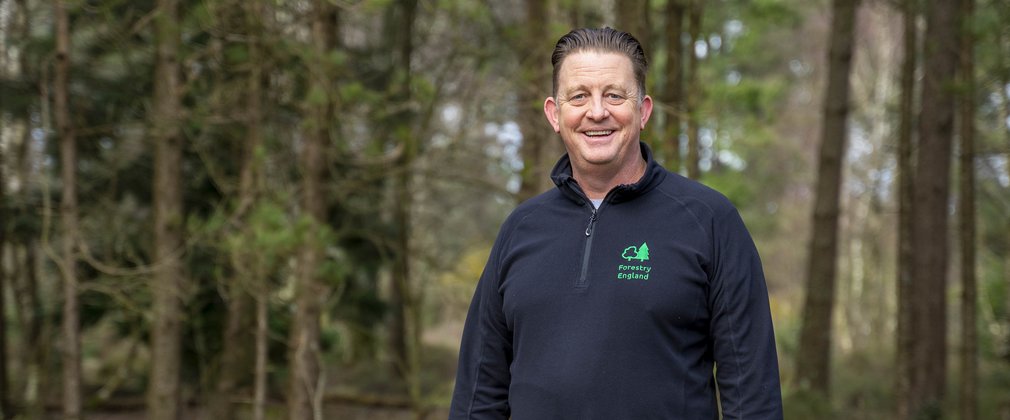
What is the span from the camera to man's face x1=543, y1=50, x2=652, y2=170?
8.23 feet

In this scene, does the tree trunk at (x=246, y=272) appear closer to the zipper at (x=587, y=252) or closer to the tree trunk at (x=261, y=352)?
the tree trunk at (x=261, y=352)

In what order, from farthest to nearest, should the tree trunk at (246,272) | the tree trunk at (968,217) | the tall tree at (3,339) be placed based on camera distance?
the tree trunk at (968,217) < the tall tree at (3,339) < the tree trunk at (246,272)

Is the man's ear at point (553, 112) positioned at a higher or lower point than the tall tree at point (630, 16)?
lower

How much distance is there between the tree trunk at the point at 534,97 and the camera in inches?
278

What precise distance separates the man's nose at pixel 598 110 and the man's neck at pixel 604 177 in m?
0.13

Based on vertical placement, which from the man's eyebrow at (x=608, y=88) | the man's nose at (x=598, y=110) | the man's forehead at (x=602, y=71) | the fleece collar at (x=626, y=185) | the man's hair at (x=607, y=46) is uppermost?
the man's hair at (x=607, y=46)

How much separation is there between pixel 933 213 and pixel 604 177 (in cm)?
1034

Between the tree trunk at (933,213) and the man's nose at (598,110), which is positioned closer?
the man's nose at (598,110)

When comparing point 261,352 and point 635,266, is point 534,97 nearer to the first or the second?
point 261,352

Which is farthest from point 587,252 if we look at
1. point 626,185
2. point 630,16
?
point 630,16

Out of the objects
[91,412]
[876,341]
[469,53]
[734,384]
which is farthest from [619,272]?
[876,341]

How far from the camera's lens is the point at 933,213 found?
1179 centimetres

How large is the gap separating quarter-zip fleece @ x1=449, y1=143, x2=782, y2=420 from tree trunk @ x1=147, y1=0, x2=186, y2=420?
574 cm

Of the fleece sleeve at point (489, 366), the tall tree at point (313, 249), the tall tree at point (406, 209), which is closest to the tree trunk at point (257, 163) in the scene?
the tall tree at point (313, 249)
